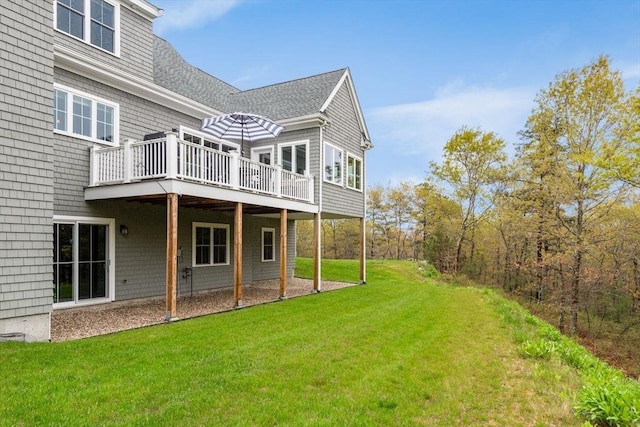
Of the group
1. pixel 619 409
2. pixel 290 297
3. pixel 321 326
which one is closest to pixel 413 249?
pixel 290 297

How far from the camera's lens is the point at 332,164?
1509cm

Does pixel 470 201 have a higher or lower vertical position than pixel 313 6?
lower

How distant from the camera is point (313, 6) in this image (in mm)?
18688

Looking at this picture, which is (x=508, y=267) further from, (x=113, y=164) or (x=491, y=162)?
(x=113, y=164)

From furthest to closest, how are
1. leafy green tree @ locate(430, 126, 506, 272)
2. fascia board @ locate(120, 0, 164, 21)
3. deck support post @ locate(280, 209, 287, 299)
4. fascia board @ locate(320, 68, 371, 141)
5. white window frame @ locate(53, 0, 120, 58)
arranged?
leafy green tree @ locate(430, 126, 506, 272) < fascia board @ locate(320, 68, 371, 141) < deck support post @ locate(280, 209, 287, 299) < fascia board @ locate(120, 0, 164, 21) < white window frame @ locate(53, 0, 120, 58)

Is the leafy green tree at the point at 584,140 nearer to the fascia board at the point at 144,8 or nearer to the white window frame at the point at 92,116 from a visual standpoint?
the fascia board at the point at 144,8

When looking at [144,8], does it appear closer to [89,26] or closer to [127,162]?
[89,26]

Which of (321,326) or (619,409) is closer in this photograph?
(619,409)

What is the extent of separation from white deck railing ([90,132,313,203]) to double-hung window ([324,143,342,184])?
157 inches

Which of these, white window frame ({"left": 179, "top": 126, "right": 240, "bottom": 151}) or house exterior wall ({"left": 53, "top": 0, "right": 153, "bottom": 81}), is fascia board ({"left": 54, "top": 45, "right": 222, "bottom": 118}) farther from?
white window frame ({"left": 179, "top": 126, "right": 240, "bottom": 151})

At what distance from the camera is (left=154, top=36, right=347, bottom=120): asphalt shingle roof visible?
13.5 meters

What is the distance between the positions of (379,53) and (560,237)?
1392cm

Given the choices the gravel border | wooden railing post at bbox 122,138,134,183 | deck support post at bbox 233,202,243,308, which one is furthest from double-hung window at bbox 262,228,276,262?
wooden railing post at bbox 122,138,134,183

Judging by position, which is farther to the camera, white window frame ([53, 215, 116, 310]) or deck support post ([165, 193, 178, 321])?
white window frame ([53, 215, 116, 310])
